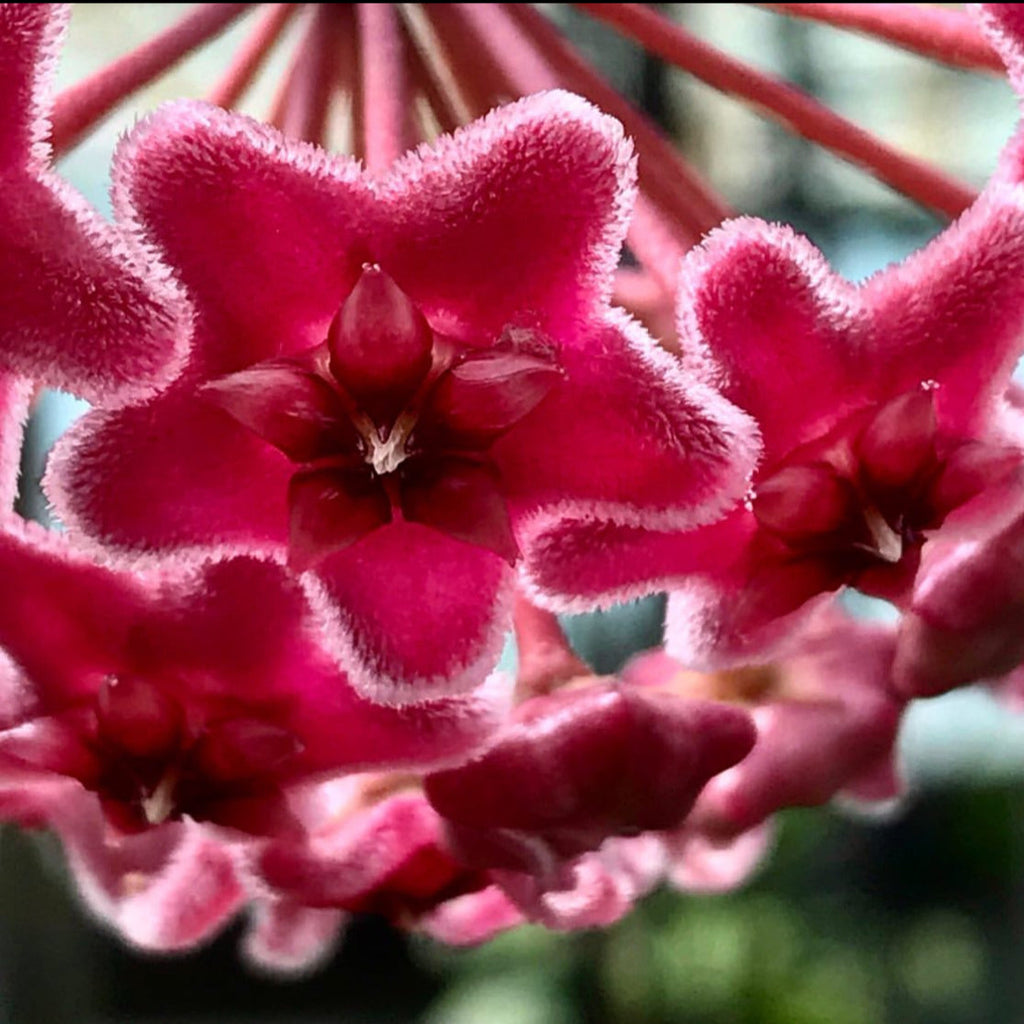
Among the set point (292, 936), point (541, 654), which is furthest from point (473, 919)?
point (541, 654)

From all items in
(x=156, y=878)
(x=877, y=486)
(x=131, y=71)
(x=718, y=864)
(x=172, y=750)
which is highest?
(x=131, y=71)

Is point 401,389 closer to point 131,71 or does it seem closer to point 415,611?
point 415,611

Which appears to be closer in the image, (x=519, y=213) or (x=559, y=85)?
(x=519, y=213)

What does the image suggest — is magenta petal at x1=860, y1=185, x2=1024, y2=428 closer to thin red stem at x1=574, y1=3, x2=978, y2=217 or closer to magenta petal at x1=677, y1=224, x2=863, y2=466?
magenta petal at x1=677, y1=224, x2=863, y2=466

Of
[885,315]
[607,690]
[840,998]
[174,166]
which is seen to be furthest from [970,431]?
[840,998]

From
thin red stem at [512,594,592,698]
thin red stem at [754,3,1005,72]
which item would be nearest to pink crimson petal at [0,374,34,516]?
thin red stem at [512,594,592,698]

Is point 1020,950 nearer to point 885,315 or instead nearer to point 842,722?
point 842,722
